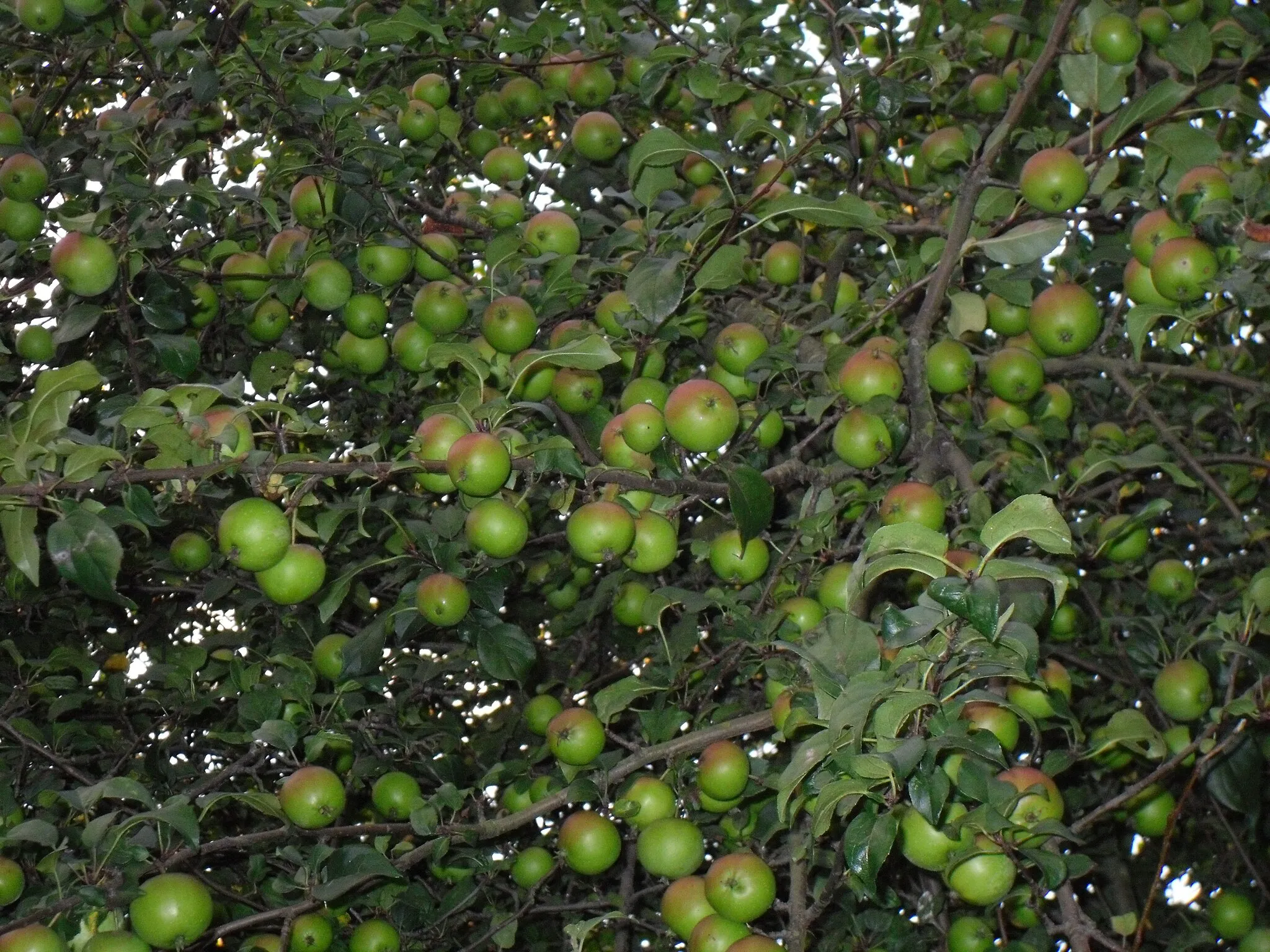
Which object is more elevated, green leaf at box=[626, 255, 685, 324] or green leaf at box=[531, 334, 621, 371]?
green leaf at box=[626, 255, 685, 324]

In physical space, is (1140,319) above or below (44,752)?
above

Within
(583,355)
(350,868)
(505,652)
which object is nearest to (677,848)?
(505,652)

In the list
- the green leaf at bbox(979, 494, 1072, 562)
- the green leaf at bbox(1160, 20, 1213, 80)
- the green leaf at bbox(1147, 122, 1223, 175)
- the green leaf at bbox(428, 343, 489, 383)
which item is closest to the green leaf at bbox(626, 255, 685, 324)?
the green leaf at bbox(428, 343, 489, 383)

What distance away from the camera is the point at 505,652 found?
6.78 ft

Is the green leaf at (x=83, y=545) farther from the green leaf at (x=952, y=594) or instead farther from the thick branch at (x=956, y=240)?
the thick branch at (x=956, y=240)

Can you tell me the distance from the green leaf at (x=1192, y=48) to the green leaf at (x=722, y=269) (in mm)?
995

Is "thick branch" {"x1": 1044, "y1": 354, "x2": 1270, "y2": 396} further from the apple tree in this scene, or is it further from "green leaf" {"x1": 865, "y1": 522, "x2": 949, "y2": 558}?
"green leaf" {"x1": 865, "y1": 522, "x2": 949, "y2": 558}

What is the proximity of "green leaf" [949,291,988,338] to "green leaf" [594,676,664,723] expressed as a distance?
2.99 feet

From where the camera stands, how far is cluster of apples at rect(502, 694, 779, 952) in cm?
185

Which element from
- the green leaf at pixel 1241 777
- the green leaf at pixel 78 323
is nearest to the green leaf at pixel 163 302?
the green leaf at pixel 78 323

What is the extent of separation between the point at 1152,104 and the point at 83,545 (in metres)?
1.88

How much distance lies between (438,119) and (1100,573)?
198 centimetres

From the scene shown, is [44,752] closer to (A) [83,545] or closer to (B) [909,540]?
(A) [83,545]

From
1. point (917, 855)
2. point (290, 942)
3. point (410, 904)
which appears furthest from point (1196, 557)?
point (290, 942)
